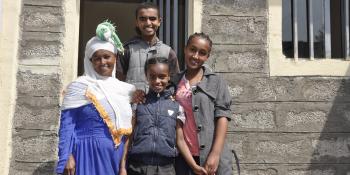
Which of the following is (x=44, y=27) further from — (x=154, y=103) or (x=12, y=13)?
(x=154, y=103)

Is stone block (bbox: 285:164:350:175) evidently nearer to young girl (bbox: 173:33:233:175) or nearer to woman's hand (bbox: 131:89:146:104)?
young girl (bbox: 173:33:233:175)

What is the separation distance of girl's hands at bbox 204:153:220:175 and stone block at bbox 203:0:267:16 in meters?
2.09

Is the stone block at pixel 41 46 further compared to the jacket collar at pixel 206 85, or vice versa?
the stone block at pixel 41 46

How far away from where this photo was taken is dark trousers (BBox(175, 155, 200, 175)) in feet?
10.4

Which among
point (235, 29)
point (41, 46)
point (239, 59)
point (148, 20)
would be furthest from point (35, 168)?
point (235, 29)

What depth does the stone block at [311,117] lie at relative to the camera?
4738 mm

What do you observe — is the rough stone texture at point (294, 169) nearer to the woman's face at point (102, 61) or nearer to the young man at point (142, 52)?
the young man at point (142, 52)

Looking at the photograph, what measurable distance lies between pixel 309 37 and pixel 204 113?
225 cm

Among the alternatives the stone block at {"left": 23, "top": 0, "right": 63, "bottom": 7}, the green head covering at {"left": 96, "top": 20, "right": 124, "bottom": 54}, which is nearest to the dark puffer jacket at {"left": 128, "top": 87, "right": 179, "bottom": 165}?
the green head covering at {"left": 96, "top": 20, "right": 124, "bottom": 54}

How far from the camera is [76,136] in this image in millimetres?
3115

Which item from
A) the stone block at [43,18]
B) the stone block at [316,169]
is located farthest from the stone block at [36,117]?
the stone block at [316,169]

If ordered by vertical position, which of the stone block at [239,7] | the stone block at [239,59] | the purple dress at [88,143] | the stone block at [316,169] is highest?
the stone block at [239,7]

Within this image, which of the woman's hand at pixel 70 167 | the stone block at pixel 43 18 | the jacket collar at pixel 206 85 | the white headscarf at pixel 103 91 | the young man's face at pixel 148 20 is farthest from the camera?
the stone block at pixel 43 18

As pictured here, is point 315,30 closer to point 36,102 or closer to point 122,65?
point 122,65
